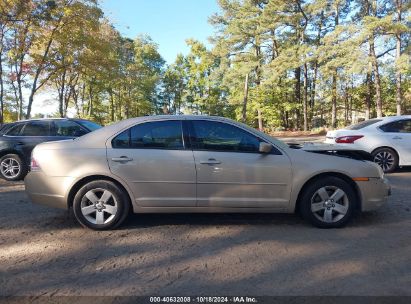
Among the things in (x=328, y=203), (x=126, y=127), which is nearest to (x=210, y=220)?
(x=328, y=203)

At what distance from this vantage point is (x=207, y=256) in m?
3.90

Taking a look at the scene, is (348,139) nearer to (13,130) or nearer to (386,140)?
(386,140)

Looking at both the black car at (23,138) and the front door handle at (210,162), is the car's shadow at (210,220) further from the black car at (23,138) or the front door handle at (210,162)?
the black car at (23,138)

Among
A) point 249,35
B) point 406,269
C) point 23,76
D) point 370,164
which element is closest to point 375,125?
point 370,164

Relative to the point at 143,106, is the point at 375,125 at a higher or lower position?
lower

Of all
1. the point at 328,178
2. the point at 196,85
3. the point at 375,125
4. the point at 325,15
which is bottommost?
the point at 328,178

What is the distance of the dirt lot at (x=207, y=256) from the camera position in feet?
10.6

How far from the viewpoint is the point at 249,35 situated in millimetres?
33500

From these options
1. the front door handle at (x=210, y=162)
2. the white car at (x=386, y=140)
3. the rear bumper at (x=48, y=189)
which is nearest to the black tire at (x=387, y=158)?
the white car at (x=386, y=140)

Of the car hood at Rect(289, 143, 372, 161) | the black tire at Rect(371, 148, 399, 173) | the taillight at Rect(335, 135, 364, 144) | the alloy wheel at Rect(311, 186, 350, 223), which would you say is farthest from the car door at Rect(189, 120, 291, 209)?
the black tire at Rect(371, 148, 399, 173)

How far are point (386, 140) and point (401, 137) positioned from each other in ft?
1.31

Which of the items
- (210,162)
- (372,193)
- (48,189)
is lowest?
(372,193)

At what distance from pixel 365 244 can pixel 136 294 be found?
8.77ft

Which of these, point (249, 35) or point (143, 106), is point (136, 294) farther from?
point (143, 106)
